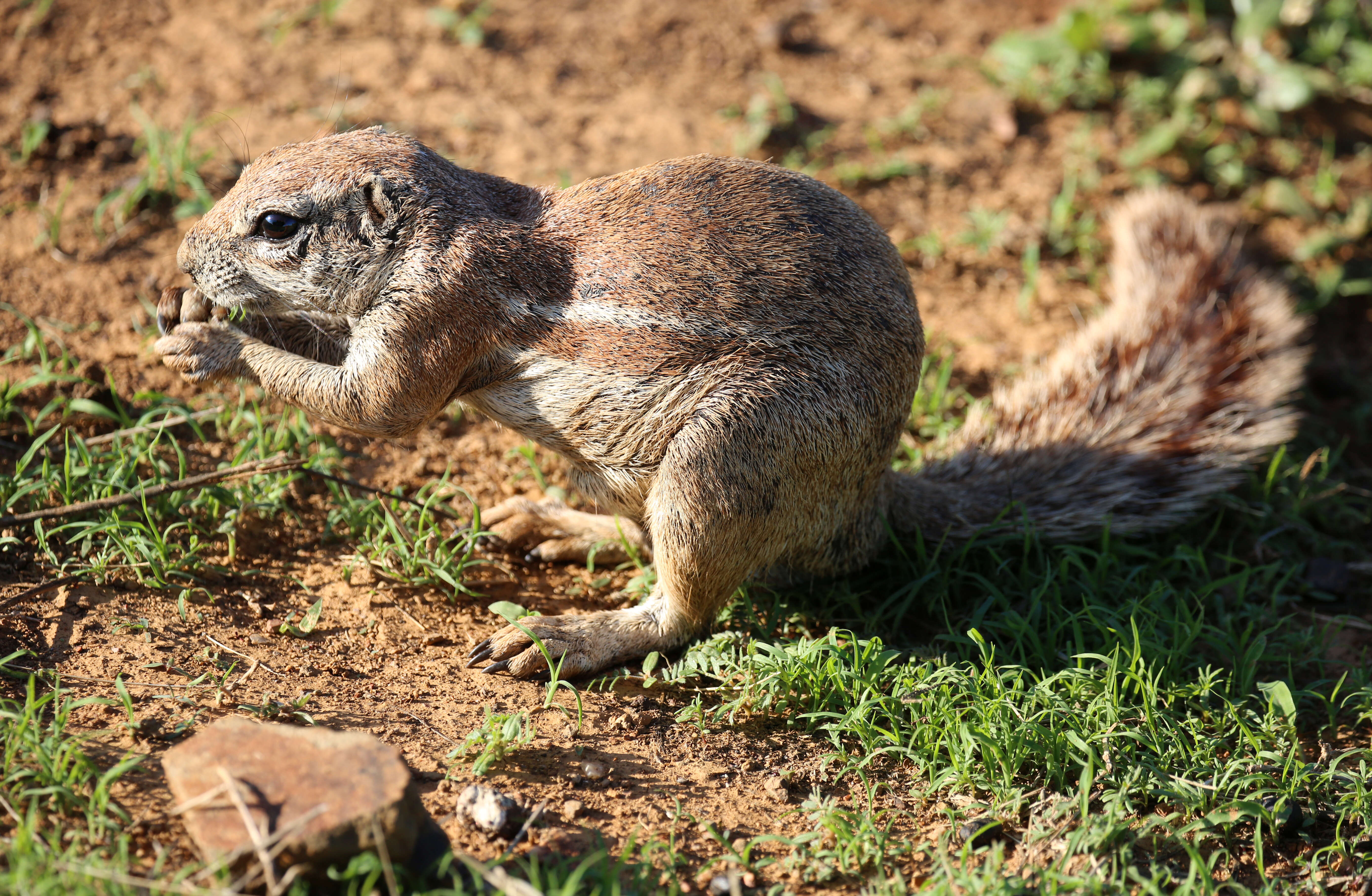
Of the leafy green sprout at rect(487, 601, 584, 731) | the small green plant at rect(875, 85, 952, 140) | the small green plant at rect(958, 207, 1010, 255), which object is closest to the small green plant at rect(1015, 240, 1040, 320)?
the small green plant at rect(958, 207, 1010, 255)

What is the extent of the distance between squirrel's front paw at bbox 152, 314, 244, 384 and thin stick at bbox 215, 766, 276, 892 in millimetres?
1533

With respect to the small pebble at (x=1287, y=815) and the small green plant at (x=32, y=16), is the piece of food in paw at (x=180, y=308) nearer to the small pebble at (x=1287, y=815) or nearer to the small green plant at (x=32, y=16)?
the small green plant at (x=32, y=16)

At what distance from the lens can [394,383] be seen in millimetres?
3436

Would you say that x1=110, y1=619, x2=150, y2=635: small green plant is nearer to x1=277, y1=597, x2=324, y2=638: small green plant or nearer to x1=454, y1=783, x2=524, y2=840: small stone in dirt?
x1=277, y1=597, x2=324, y2=638: small green plant

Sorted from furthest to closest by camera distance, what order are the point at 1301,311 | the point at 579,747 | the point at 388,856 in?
the point at 1301,311 < the point at 579,747 < the point at 388,856

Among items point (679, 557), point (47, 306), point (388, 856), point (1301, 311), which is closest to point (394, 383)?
point (679, 557)

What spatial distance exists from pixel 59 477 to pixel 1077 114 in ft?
18.8

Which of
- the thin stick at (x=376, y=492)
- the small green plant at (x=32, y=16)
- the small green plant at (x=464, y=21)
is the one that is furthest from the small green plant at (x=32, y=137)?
the thin stick at (x=376, y=492)

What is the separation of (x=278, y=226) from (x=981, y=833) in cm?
288

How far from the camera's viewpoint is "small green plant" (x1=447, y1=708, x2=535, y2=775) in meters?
3.13

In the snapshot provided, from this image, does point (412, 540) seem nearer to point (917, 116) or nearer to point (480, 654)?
point (480, 654)

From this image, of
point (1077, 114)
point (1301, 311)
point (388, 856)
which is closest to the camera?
point (388, 856)

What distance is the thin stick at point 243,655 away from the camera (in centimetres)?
336

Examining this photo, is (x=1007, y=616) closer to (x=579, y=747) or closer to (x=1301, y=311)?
(x=579, y=747)
